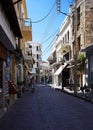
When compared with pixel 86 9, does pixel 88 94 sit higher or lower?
lower

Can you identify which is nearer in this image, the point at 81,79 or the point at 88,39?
the point at 88,39

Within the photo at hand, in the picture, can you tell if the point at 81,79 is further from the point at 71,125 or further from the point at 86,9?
the point at 71,125

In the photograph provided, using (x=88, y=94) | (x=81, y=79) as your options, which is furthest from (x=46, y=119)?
(x=81, y=79)

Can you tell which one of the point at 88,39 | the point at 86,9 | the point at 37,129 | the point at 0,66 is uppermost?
the point at 86,9

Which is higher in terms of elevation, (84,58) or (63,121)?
(84,58)

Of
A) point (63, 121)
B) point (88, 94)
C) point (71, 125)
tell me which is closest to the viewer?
point (71, 125)

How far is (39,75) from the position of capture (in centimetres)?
14238

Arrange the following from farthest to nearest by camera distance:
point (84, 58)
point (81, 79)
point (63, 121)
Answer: point (81, 79) < point (84, 58) < point (63, 121)

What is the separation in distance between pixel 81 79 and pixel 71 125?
1208 inches

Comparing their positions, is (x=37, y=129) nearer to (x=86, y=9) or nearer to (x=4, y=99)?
(x=4, y=99)

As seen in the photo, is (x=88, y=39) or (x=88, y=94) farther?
(x=88, y=39)

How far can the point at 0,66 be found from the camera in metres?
18.7

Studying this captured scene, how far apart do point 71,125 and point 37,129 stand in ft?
4.78

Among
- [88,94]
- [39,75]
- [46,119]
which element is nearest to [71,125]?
[46,119]
